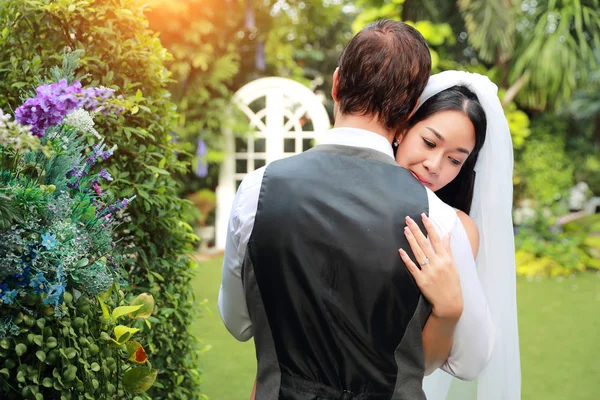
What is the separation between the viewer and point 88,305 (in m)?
1.75

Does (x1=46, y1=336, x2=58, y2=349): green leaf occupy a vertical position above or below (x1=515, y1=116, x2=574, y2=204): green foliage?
above

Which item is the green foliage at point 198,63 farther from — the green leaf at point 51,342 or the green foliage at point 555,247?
the green leaf at point 51,342

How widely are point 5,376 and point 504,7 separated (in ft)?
38.2

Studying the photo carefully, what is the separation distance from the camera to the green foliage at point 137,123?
2.33 meters

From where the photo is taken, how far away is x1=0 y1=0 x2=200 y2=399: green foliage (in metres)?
2.33

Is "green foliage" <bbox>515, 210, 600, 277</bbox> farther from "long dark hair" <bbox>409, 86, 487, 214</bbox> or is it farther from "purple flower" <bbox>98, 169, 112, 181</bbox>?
"purple flower" <bbox>98, 169, 112, 181</bbox>

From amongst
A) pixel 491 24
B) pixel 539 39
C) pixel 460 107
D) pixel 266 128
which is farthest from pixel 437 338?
pixel 539 39

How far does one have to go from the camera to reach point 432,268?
4.96 ft

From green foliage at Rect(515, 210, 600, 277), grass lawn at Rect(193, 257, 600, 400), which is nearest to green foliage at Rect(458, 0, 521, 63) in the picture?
green foliage at Rect(515, 210, 600, 277)

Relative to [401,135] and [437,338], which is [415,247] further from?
[401,135]

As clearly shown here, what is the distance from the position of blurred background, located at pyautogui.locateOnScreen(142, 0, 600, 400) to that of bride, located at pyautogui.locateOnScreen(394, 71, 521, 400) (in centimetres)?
440

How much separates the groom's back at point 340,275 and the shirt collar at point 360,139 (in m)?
0.03

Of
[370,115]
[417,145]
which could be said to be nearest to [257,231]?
[370,115]

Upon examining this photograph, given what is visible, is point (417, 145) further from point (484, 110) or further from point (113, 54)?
point (113, 54)
